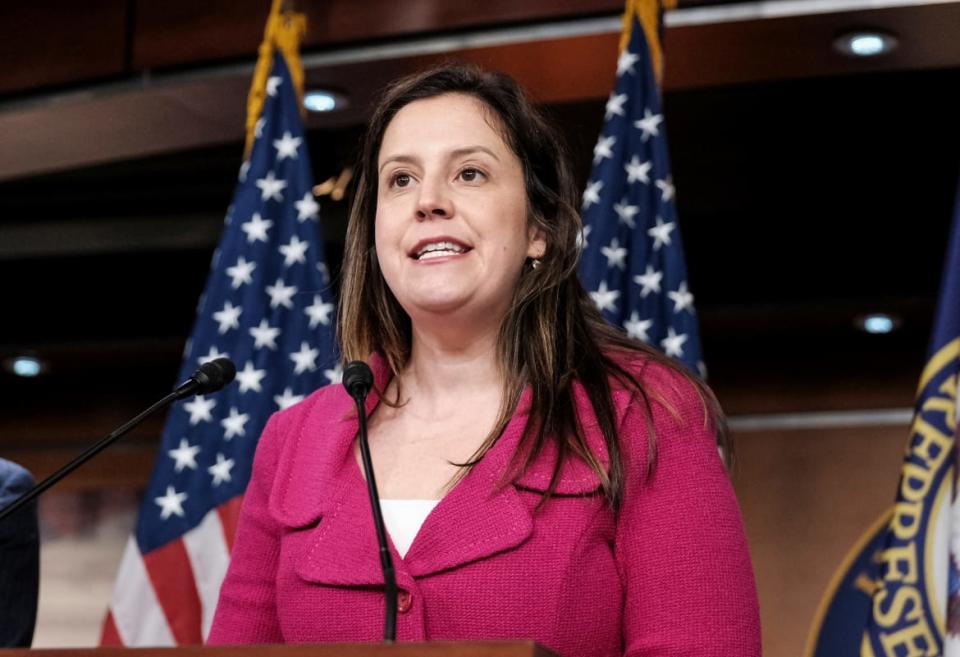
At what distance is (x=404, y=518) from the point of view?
1933mm

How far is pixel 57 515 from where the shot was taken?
6.14m

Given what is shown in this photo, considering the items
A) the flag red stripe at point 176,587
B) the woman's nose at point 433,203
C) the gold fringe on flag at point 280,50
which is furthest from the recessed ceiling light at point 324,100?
the woman's nose at point 433,203

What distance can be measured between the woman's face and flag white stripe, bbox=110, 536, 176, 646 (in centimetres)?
170

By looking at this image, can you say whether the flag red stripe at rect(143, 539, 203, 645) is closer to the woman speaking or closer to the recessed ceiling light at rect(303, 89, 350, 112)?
the woman speaking

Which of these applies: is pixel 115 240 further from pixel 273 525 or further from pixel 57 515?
pixel 273 525

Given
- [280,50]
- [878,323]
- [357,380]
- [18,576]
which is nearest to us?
[357,380]

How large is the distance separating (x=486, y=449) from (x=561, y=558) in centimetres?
21

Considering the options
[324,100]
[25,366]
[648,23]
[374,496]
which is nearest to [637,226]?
[648,23]

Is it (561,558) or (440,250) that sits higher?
(440,250)

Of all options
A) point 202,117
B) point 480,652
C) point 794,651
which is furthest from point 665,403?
point 794,651

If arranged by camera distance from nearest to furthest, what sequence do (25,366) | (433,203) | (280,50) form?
(433,203) → (280,50) → (25,366)

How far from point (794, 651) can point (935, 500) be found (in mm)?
2196

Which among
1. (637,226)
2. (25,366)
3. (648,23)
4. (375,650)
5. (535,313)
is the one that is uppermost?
(25,366)

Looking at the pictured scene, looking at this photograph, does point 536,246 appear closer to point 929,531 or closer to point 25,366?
point 929,531
